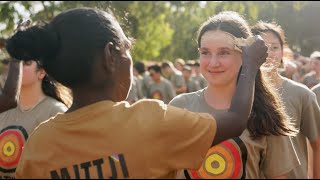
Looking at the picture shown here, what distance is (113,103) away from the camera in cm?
243

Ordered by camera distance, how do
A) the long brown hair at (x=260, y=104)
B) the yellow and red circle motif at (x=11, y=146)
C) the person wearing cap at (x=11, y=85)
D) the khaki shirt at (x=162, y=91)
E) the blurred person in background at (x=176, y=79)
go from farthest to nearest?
the blurred person in background at (x=176, y=79) < the khaki shirt at (x=162, y=91) < the yellow and red circle motif at (x=11, y=146) < the long brown hair at (x=260, y=104) < the person wearing cap at (x=11, y=85)

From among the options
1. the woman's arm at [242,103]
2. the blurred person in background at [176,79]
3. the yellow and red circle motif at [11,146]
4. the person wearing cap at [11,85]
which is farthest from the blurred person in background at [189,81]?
the woman's arm at [242,103]

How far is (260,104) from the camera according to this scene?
3.80 metres

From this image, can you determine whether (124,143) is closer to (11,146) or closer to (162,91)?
(11,146)

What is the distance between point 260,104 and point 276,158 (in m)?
0.35

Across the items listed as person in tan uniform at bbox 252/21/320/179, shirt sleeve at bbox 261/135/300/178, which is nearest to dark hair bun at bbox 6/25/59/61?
shirt sleeve at bbox 261/135/300/178

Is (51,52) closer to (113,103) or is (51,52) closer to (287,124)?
(113,103)

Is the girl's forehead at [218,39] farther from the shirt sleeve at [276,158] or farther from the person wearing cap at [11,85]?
the person wearing cap at [11,85]

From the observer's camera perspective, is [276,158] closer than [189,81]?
Yes

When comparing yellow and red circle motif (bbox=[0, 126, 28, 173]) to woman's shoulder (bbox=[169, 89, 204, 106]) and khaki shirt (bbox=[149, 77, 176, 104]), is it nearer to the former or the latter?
woman's shoulder (bbox=[169, 89, 204, 106])

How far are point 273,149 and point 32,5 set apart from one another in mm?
13398

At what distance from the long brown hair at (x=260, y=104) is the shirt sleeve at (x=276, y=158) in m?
0.06

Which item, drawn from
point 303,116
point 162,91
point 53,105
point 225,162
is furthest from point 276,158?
point 162,91

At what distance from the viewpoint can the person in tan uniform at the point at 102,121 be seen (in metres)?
2.32
